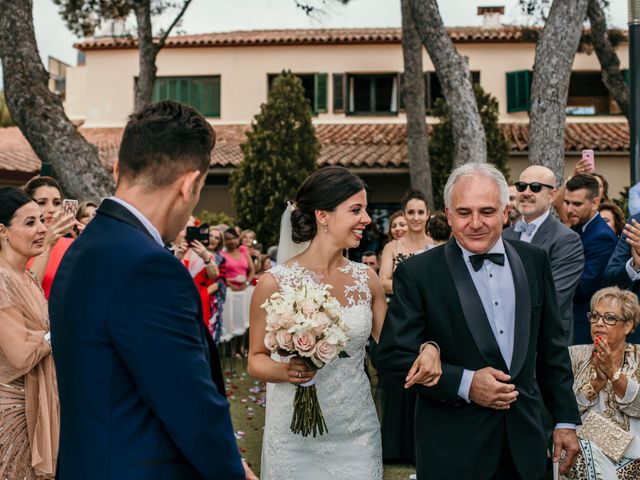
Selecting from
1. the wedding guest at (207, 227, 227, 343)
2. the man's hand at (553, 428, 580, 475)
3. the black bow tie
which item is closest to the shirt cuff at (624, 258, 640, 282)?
the man's hand at (553, 428, 580, 475)

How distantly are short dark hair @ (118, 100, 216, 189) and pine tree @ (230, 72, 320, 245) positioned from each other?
63.3 feet

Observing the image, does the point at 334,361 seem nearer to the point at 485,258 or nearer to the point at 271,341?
the point at 271,341

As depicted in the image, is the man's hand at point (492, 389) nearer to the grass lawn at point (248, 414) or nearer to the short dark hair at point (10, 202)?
the short dark hair at point (10, 202)

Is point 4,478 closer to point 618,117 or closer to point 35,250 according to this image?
point 35,250

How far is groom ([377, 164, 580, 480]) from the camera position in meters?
3.62

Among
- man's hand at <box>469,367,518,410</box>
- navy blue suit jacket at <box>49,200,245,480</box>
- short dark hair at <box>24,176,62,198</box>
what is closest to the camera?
navy blue suit jacket at <box>49,200,245,480</box>

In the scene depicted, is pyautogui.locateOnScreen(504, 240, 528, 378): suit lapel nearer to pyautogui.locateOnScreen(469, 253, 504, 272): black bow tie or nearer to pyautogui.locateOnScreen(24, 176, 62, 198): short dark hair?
pyautogui.locateOnScreen(469, 253, 504, 272): black bow tie

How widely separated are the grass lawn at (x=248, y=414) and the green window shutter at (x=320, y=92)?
16.5 meters

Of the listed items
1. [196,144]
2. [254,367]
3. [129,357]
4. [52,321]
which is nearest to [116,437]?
[129,357]

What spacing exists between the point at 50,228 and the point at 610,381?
12.3 ft

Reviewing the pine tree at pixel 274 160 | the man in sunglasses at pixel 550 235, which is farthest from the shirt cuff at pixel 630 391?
the pine tree at pixel 274 160

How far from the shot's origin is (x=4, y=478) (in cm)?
466

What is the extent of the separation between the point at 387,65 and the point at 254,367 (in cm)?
2526

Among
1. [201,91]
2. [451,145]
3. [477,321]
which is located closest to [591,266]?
[477,321]
